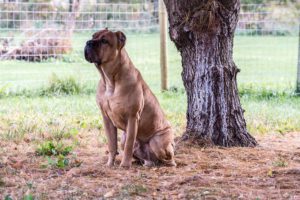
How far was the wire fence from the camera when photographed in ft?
43.2

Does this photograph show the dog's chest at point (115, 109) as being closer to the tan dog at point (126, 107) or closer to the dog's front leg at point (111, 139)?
the tan dog at point (126, 107)

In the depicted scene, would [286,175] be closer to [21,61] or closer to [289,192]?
[289,192]

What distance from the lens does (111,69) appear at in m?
5.93

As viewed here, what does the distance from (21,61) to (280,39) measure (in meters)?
8.43

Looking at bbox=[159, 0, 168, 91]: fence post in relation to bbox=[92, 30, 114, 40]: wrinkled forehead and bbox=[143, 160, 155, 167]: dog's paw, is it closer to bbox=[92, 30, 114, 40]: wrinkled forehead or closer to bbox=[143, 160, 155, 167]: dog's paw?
bbox=[143, 160, 155, 167]: dog's paw

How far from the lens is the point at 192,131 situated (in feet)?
24.2

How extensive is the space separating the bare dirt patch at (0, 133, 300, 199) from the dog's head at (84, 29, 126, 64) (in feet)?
3.26

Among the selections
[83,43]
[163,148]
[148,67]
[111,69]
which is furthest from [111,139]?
[148,67]

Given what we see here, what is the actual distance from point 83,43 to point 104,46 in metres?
8.19

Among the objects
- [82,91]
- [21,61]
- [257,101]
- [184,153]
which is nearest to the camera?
[184,153]

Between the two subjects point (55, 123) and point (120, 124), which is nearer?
point (120, 124)

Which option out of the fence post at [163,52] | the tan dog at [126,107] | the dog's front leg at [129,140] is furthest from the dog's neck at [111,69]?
the fence post at [163,52]

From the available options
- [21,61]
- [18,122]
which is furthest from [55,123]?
[21,61]

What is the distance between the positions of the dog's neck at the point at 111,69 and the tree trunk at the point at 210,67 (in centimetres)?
134
